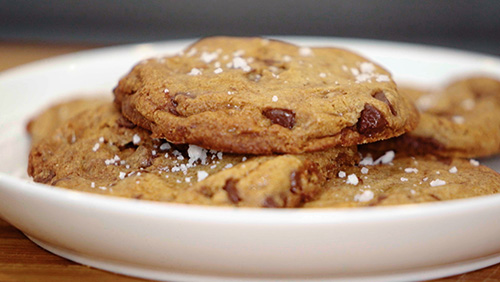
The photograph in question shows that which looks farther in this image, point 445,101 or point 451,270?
point 445,101

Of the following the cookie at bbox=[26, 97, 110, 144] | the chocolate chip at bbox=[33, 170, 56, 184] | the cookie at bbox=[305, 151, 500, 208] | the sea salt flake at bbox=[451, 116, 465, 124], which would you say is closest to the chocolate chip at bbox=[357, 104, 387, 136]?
the cookie at bbox=[305, 151, 500, 208]

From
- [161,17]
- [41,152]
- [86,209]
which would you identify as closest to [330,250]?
[86,209]

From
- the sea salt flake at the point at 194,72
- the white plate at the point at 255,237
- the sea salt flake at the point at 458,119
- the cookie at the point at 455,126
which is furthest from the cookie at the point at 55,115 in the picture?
the sea salt flake at the point at 458,119

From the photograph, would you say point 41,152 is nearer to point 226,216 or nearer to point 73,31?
point 226,216

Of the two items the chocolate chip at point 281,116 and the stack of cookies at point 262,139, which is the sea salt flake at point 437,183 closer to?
the stack of cookies at point 262,139

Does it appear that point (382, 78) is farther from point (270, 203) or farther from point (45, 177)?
point (45, 177)

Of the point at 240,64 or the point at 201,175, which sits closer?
the point at 201,175

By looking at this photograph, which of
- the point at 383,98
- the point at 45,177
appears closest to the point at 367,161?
the point at 383,98
